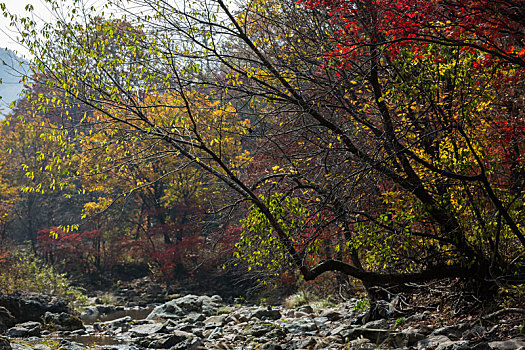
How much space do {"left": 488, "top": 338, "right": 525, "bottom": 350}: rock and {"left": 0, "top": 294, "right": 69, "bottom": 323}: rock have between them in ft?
39.7

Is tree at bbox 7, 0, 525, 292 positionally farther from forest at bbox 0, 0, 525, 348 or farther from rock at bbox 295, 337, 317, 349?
rock at bbox 295, 337, 317, 349

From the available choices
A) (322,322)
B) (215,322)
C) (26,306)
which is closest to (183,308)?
(215,322)

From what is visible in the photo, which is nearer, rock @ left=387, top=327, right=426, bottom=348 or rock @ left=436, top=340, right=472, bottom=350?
rock @ left=436, top=340, right=472, bottom=350

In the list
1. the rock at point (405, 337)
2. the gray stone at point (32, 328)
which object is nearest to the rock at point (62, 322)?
the gray stone at point (32, 328)

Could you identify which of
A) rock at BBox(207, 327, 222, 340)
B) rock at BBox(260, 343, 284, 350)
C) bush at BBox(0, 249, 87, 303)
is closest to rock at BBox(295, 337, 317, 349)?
rock at BBox(260, 343, 284, 350)

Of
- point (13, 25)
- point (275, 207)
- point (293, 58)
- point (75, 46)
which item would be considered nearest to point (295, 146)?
point (293, 58)

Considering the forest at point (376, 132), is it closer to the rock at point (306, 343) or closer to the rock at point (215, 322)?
the rock at point (306, 343)

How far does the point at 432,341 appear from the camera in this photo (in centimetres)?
520

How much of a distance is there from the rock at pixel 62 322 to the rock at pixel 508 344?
35.9 feet

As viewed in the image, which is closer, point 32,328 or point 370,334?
point 370,334

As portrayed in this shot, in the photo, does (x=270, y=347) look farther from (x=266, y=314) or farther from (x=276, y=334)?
(x=266, y=314)

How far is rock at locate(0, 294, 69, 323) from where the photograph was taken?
12.0 meters

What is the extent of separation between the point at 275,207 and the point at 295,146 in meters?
4.80

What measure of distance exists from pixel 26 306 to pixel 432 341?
11.6 meters
